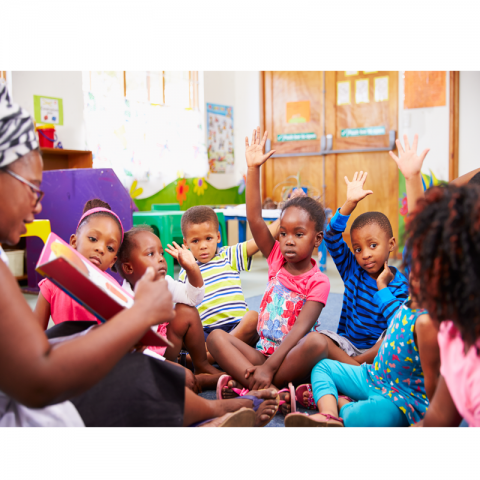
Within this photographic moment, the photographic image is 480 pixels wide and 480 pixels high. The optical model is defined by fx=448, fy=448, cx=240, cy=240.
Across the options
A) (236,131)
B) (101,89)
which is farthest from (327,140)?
(101,89)

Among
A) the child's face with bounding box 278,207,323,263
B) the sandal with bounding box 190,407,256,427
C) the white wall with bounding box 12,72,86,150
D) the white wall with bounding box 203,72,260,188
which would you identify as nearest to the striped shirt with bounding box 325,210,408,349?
the child's face with bounding box 278,207,323,263

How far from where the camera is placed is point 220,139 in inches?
198

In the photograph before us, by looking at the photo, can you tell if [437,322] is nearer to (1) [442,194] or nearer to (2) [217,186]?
(1) [442,194]

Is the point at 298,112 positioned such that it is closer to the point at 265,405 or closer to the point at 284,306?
the point at 284,306

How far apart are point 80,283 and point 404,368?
0.73 m

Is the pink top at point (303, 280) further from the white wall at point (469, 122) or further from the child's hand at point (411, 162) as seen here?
the white wall at point (469, 122)

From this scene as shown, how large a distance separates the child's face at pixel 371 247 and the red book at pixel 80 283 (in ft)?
2.86

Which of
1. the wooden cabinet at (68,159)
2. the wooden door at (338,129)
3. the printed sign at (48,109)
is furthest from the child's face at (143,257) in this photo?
the wooden door at (338,129)

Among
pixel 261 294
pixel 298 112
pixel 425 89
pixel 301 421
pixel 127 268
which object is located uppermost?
pixel 425 89

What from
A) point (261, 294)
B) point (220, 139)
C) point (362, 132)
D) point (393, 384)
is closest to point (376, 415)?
point (393, 384)

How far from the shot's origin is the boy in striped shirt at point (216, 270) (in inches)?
62.6

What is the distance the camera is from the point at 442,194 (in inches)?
24.0
